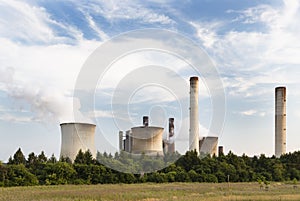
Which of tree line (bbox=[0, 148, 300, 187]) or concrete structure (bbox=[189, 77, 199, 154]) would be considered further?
concrete structure (bbox=[189, 77, 199, 154])

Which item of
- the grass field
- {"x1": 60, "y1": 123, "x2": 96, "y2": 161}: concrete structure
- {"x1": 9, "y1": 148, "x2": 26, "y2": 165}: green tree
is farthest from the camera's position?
{"x1": 9, "y1": 148, "x2": 26, "y2": 165}: green tree

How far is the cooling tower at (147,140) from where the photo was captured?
69.3m

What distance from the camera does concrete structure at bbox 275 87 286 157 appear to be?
86375 mm

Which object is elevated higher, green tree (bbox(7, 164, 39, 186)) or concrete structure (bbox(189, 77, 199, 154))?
concrete structure (bbox(189, 77, 199, 154))

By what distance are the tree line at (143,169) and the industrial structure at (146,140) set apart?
137cm

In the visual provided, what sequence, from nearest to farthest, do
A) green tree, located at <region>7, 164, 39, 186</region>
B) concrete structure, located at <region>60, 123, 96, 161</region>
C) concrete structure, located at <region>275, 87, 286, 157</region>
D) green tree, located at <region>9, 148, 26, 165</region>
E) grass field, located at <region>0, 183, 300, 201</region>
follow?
grass field, located at <region>0, 183, 300, 201</region> → green tree, located at <region>7, 164, 39, 186</region> → concrete structure, located at <region>60, 123, 96, 161</region> → green tree, located at <region>9, 148, 26, 165</region> → concrete structure, located at <region>275, 87, 286, 157</region>

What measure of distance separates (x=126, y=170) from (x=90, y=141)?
653cm

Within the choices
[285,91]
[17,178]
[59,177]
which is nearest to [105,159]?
[59,177]

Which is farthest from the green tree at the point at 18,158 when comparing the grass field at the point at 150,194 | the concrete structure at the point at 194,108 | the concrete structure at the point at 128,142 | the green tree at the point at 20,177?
the grass field at the point at 150,194

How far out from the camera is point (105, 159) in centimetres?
6581

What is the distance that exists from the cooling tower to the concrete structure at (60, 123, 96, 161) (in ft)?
32.3

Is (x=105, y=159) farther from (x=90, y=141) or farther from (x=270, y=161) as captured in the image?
(x=270, y=161)

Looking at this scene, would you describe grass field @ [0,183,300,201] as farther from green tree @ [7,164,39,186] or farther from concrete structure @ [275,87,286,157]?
concrete structure @ [275,87,286,157]

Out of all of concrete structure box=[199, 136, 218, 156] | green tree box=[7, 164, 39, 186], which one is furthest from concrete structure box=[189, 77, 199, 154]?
green tree box=[7, 164, 39, 186]
